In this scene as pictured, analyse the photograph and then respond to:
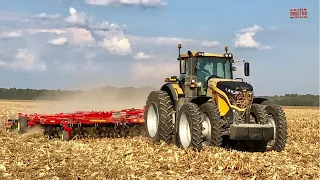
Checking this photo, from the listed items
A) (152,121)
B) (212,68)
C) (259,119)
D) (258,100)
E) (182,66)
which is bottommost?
(152,121)

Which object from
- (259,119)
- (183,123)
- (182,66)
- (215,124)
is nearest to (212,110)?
(215,124)

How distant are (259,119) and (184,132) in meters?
1.81

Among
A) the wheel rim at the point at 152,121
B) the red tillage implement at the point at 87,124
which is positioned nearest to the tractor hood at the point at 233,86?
the wheel rim at the point at 152,121

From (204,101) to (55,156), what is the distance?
12.7 feet

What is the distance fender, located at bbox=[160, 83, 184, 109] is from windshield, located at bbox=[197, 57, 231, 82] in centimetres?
79

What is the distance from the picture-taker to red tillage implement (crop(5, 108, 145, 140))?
1293 cm

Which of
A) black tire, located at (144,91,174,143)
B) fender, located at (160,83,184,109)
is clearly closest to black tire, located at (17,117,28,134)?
black tire, located at (144,91,174,143)

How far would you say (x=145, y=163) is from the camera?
851 centimetres

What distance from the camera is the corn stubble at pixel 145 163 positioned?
25.1 feet

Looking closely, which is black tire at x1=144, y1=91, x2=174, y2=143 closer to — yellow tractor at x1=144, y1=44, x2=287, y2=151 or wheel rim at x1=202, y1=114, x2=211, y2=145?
yellow tractor at x1=144, y1=44, x2=287, y2=151

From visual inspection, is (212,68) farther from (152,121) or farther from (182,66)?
(152,121)

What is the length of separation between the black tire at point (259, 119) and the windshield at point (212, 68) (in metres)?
1.36

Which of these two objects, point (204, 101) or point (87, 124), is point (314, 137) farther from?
point (87, 124)

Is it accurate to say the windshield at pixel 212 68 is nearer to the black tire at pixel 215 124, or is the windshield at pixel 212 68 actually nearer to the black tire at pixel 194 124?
the black tire at pixel 194 124
